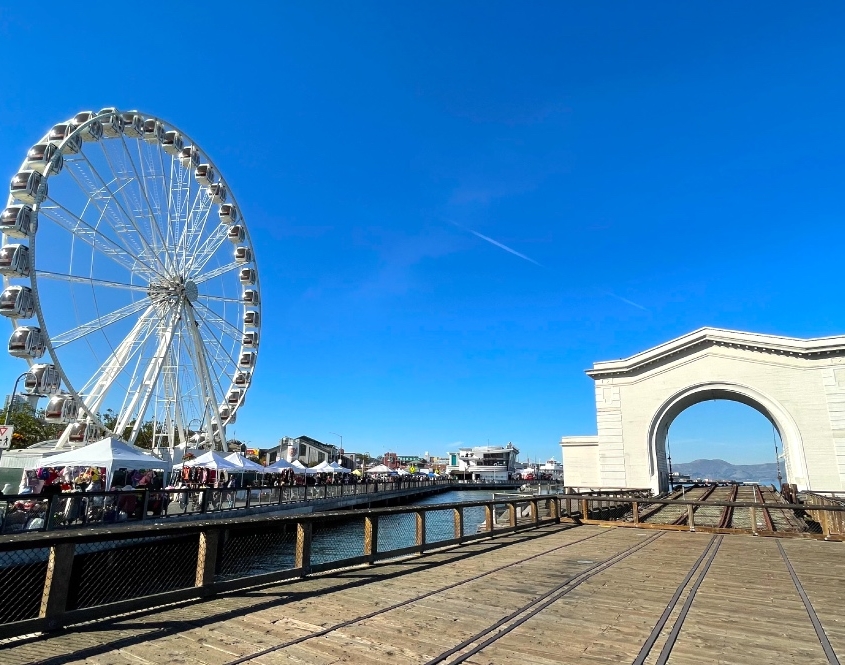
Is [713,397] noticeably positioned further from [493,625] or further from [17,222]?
[17,222]

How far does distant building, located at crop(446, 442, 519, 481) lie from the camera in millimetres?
154625

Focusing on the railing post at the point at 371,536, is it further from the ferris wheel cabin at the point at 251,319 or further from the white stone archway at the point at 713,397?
the ferris wheel cabin at the point at 251,319

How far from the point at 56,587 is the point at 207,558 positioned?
1.94 metres

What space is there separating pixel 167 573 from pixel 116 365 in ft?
57.2

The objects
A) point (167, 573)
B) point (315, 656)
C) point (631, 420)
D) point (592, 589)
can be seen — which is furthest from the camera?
point (631, 420)

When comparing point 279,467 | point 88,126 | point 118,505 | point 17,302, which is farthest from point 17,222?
point 279,467

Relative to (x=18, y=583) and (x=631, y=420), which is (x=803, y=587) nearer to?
(x=18, y=583)

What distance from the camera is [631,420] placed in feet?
128

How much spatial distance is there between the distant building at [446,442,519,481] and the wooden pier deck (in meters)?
145

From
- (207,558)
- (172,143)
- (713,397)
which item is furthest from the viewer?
(713,397)

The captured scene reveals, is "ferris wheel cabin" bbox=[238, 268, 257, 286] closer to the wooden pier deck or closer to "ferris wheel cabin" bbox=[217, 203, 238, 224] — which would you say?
"ferris wheel cabin" bbox=[217, 203, 238, 224]

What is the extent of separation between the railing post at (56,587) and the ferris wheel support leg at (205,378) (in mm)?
31864

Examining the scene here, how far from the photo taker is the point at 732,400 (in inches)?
1603

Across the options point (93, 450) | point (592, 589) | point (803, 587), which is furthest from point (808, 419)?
point (93, 450)
